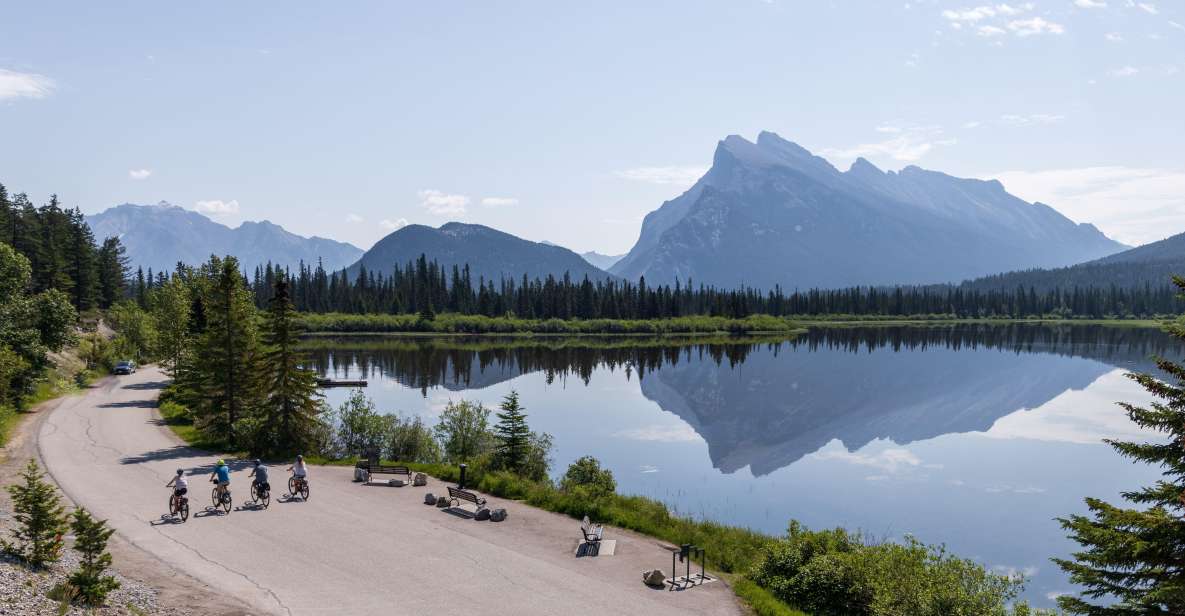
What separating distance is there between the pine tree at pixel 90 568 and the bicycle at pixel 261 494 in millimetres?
9759

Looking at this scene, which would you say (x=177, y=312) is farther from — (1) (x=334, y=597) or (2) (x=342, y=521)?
(1) (x=334, y=597)

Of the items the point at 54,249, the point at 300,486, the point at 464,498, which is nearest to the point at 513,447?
the point at 464,498

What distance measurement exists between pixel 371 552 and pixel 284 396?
19738 mm

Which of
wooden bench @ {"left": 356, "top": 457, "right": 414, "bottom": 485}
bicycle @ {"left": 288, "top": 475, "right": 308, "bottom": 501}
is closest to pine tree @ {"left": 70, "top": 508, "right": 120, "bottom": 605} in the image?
bicycle @ {"left": 288, "top": 475, "right": 308, "bottom": 501}

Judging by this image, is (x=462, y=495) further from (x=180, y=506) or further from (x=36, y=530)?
(x=36, y=530)

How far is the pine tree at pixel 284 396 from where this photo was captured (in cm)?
3922

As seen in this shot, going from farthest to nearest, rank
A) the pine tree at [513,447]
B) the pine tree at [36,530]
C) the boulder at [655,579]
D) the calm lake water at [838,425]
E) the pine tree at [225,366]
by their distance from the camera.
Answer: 1. the pine tree at [225,366]
2. the calm lake water at [838,425]
3. the pine tree at [513,447]
4. the boulder at [655,579]
5. the pine tree at [36,530]

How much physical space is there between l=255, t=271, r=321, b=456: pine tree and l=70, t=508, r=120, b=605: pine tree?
830 inches

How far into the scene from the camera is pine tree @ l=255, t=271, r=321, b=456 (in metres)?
39.2

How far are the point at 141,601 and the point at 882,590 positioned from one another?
18782mm

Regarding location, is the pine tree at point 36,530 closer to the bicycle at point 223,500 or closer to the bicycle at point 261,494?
the bicycle at point 223,500

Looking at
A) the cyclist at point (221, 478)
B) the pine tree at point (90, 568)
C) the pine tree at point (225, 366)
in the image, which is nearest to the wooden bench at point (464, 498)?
the cyclist at point (221, 478)

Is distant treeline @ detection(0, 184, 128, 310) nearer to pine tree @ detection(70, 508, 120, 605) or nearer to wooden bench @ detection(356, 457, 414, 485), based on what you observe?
wooden bench @ detection(356, 457, 414, 485)

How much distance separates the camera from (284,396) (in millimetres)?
39781
